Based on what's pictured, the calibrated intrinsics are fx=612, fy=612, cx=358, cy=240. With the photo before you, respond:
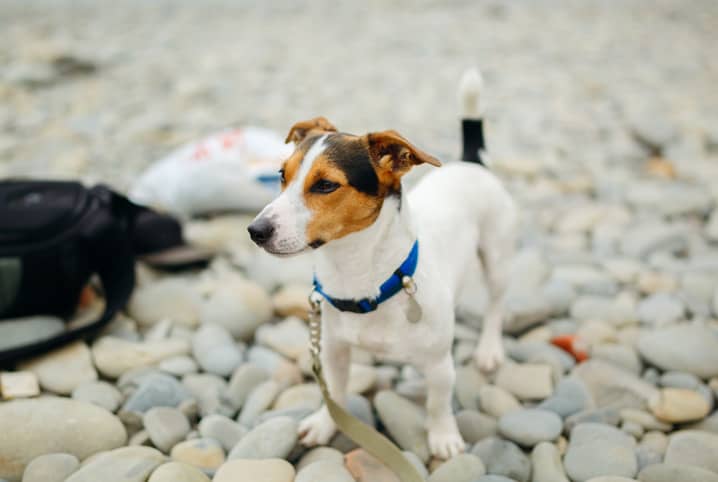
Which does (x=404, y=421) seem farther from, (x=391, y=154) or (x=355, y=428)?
(x=391, y=154)

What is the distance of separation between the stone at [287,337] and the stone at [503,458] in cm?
108

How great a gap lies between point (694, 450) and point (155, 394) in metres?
2.33

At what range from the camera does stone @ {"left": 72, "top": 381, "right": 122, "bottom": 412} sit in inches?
109

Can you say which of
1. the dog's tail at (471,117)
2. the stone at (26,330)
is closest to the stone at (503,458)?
the dog's tail at (471,117)

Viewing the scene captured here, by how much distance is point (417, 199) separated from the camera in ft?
8.96

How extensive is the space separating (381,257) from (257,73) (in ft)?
22.9

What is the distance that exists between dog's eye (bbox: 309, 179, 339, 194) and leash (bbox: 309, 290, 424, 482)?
18.7 inches

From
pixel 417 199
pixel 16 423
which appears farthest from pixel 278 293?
pixel 16 423

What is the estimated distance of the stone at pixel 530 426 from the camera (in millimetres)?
2623

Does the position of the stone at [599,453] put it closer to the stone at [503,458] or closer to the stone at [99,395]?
the stone at [503,458]

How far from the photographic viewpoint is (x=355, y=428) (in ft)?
8.00

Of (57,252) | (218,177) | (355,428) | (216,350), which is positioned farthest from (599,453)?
(218,177)

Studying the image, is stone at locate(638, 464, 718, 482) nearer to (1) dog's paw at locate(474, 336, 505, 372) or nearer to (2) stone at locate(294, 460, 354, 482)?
(1) dog's paw at locate(474, 336, 505, 372)

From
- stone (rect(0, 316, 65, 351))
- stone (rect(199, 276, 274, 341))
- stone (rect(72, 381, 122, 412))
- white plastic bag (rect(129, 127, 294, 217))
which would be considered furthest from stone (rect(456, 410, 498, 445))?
white plastic bag (rect(129, 127, 294, 217))
